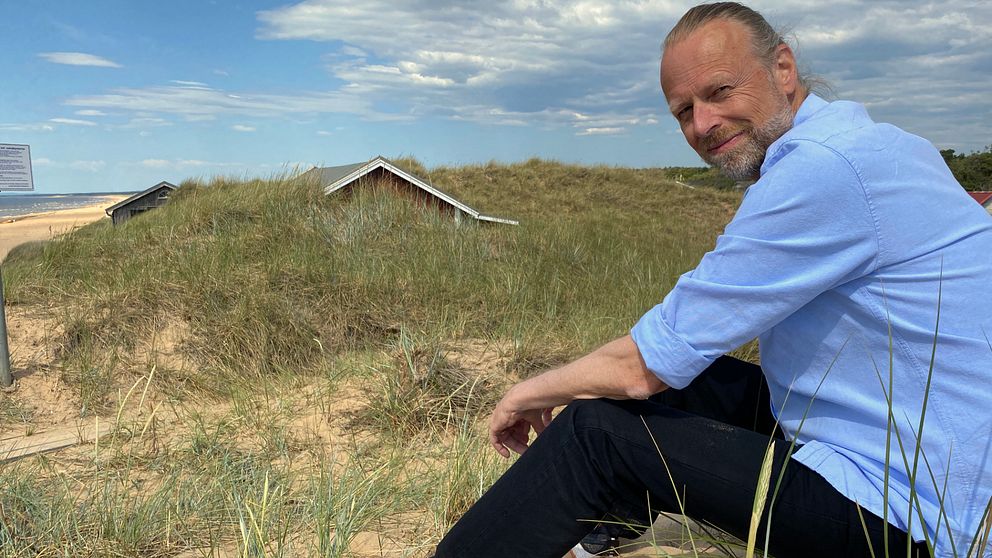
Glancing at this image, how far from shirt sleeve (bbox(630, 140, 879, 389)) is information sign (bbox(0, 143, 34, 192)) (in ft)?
15.2

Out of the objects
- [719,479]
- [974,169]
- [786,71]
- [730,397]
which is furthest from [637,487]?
[974,169]

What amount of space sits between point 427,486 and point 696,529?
3.03ft

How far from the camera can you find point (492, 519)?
1.40 metres

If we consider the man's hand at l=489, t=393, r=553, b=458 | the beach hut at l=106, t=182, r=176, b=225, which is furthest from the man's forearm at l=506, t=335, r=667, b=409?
the beach hut at l=106, t=182, r=176, b=225

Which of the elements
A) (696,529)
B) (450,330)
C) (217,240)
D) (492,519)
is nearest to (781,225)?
(492,519)

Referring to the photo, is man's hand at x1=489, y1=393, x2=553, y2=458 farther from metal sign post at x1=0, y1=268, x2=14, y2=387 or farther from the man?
metal sign post at x1=0, y1=268, x2=14, y2=387

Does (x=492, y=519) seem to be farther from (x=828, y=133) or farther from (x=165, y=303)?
(x=165, y=303)

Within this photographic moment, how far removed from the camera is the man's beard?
5.17 feet

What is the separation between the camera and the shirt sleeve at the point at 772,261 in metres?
1.20

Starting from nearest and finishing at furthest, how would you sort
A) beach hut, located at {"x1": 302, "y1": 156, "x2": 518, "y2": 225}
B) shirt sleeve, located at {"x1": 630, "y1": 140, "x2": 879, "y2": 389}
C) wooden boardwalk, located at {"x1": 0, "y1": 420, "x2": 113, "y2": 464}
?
shirt sleeve, located at {"x1": 630, "y1": 140, "x2": 879, "y2": 389} → wooden boardwalk, located at {"x1": 0, "y1": 420, "x2": 113, "y2": 464} → beach hut, located at {"x1": 302, "y1": 156, "x2": 518, "y2": 225}

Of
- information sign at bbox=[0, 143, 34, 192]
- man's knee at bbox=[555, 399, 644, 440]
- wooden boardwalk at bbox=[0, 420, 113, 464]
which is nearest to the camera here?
man's knee at bbox=[555, 399, 644, 440]

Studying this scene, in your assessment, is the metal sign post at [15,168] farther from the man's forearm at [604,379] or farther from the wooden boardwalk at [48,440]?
the man's forearm at [604,379]

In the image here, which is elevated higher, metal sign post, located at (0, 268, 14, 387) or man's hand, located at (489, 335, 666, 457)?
man's hand, located at (489, 335, 666, 457)

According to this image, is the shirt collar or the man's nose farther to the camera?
the man's nose
